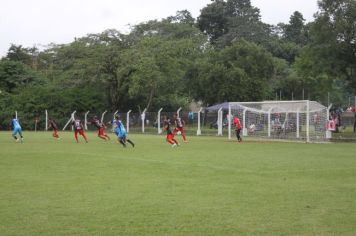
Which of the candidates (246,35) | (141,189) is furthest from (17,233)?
(246,35)

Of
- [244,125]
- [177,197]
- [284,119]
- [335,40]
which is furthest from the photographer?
[244,125]

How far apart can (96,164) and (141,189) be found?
607 centimetres

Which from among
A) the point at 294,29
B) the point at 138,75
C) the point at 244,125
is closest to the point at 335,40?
the point at 244,125

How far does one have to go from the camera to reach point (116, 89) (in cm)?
5803

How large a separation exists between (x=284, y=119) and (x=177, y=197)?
26.8m

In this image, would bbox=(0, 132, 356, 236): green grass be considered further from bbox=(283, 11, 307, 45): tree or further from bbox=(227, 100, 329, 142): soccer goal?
bbox=(283, 11, 307, 45): tree

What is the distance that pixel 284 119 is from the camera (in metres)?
36.8

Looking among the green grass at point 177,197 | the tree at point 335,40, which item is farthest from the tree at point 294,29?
the green grass at point 177,197

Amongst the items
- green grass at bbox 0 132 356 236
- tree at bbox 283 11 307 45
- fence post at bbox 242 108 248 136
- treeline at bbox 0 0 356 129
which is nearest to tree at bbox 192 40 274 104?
treeline at bbox 0 0 356 129

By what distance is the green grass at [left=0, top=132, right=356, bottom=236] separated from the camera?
8.28m

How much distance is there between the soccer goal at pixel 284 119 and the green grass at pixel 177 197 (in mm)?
15725

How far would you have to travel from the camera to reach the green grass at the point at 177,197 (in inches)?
326

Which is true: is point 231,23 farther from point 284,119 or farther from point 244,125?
point 284,119

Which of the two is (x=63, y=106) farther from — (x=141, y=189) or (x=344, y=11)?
(x=141, y=189)
